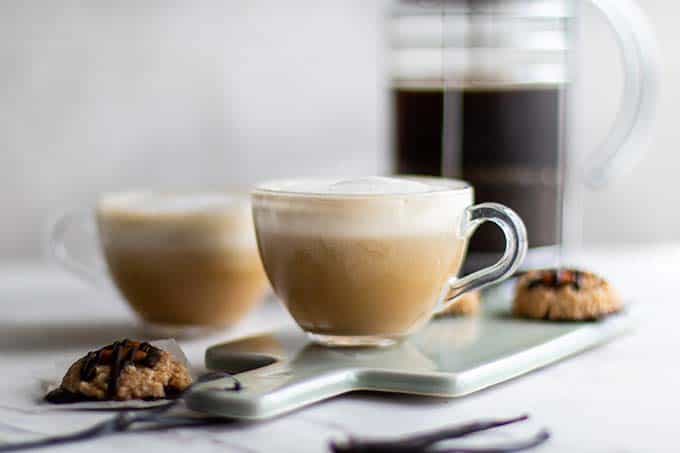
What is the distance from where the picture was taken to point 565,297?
946 millimetres

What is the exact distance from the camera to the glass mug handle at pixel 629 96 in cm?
107

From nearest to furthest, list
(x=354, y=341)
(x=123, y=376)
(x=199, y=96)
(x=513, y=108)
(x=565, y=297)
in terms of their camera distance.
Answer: (x=123, y=376) < (x=354, y=341) < (x=565, y=297) < (x=513, y=108) < (x=199, y=96)

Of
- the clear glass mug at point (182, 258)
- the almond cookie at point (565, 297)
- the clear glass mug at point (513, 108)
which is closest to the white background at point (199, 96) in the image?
the clear glass mug at point (513, 108)

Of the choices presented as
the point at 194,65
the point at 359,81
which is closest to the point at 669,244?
the point at 359,81

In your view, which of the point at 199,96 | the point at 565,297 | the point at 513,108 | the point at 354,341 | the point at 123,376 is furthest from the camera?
the point at 199,96

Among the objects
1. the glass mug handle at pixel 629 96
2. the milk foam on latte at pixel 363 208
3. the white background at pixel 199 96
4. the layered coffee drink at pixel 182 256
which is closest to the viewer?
the milk foam on latte at pixel 363 208

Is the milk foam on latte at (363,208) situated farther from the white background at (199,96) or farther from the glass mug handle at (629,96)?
the white background at (199,96)

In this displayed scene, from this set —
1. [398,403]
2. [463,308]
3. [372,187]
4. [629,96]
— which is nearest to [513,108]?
[629,96]

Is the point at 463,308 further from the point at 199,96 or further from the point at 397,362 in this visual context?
the point at 199,96

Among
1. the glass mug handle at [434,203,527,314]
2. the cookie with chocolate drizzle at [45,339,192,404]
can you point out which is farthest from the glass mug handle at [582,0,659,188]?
the cookie with chocolate drizzle at [45,339,192,404]

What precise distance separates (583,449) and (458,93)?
52 cm

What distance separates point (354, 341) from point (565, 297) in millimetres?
210

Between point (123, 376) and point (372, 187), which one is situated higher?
point (372, 187)

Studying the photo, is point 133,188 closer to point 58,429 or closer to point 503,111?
point 503,111
